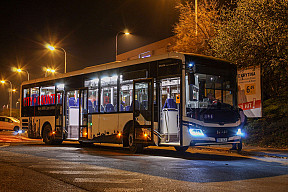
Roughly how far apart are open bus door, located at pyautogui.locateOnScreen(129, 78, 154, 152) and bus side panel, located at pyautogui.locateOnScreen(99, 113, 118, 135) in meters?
1.10

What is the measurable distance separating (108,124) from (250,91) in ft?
25.1

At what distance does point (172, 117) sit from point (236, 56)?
8269 millimetres

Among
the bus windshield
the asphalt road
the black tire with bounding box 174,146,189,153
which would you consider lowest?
the asphalt road

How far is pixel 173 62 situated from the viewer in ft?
43.7

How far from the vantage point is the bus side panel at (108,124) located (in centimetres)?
1580

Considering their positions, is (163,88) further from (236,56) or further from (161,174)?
(236,56)

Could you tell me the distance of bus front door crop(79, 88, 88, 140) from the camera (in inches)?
691

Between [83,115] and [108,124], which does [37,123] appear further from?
[108,124]

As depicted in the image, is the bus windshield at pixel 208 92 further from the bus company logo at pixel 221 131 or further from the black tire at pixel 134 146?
the black tire at pixel 134 146

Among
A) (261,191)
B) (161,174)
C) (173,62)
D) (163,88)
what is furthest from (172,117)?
(261,191)

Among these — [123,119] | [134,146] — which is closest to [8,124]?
[123,119]

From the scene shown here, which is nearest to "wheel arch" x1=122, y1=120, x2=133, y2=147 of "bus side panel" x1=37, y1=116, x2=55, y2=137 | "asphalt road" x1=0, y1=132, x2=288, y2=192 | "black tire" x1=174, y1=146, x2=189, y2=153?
"black tire" x1=174, y1=146, x2=189, y2=153

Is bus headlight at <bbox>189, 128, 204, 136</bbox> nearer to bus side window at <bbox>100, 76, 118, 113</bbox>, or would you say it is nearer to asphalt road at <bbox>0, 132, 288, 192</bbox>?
asphalt road at <bbox>0, 132, 288, 192</bbox>

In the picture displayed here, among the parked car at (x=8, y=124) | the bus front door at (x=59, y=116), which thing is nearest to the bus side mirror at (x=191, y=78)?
the bus front door at (x=59, y=116)
